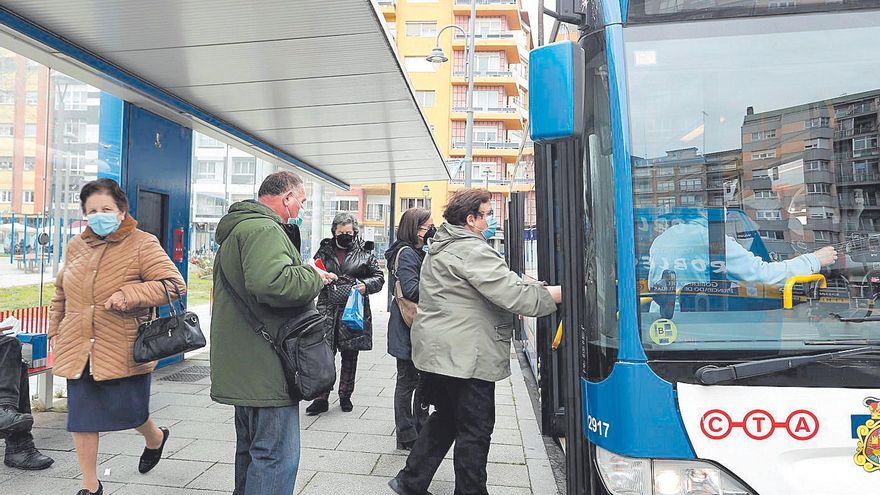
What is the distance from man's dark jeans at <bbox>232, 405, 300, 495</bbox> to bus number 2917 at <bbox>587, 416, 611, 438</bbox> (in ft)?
4.57

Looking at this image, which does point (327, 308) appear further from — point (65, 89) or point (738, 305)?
point (738, 305)

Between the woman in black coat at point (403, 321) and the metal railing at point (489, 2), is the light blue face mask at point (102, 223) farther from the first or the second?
the metal railing at point (489, 2)

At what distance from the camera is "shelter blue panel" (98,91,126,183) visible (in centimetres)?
675

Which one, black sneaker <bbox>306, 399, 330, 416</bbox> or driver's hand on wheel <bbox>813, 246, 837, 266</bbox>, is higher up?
driver's hand on wheel <bbox>813, 246, 837, 266</bbox>

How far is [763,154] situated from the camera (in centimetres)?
230

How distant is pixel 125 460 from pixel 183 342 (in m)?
1.44

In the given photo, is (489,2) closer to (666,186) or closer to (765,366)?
(666,186)

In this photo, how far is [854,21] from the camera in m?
2.28

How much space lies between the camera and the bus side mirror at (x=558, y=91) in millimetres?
2314

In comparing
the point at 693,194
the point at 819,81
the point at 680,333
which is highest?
the point at 819,81

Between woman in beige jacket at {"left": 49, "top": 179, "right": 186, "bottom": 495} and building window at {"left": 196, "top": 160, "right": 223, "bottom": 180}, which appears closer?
woman in beige jacket at {"left": 49, "top": 179, "right": 186, "bottom": 495}

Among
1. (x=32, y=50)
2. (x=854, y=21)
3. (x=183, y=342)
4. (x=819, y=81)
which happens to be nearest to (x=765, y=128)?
(x=819, y=81)

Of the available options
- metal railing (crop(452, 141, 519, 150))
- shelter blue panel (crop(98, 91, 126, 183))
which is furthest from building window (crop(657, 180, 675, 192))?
metal railing (crop(452, 141, 519, 150))

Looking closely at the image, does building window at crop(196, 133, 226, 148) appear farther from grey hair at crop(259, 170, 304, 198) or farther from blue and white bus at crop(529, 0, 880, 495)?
blue and white bus at crop(529, 0, 880, 495)
